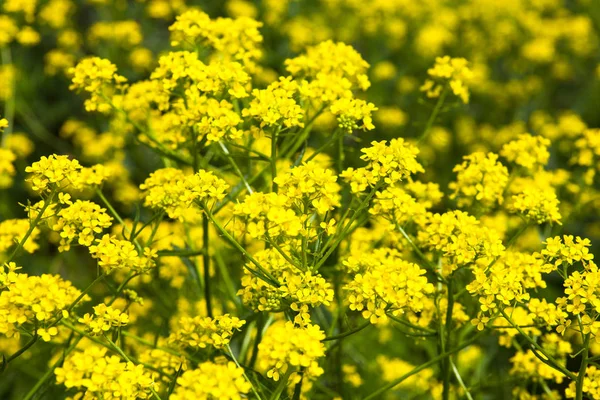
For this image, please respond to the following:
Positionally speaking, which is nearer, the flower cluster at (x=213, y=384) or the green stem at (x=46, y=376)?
the flower cluster at (x=213, y=384)

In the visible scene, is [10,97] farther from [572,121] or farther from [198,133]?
[572,121]

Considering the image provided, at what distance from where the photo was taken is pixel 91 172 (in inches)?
90.2

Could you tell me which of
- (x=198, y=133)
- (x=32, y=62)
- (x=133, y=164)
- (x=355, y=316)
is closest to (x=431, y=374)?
(x=355, y=316)

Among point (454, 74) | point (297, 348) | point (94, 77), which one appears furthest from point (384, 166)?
point (94, 77)

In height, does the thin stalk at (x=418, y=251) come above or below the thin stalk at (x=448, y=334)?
above

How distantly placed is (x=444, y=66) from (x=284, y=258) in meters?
1.22

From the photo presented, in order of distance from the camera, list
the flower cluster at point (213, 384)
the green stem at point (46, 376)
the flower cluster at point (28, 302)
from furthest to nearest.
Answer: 1. the green stem at point (46, 376)
2. the flower cluster at point (28, 302)
3. the flower cluster at point (213, 384)

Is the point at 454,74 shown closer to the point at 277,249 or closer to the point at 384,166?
the point at 384,166

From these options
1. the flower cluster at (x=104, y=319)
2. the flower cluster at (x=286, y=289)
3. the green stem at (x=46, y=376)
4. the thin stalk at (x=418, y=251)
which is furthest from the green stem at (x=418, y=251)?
the green stem at (x=46, y=376)

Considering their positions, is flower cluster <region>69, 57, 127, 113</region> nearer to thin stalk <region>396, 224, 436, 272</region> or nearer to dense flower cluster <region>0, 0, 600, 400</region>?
dense flower cluster <region>0, 0, 600, 400</region>

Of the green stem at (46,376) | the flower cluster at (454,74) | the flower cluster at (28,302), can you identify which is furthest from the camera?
the flower cluster at (454,74)

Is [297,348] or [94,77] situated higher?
[94,77]

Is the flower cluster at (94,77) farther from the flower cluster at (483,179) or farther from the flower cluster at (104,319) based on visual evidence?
the flower cluster at (483,179)

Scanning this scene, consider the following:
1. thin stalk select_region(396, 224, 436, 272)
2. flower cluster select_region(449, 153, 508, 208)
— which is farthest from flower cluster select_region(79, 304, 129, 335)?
flower cluster select_region(449, 153, 508, 208)
